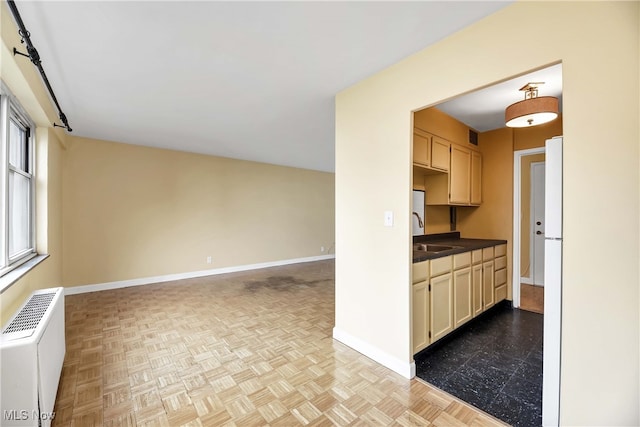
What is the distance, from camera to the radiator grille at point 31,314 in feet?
4.76

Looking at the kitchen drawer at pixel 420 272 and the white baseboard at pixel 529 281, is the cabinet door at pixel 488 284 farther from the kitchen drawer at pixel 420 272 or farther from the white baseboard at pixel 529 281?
the white baseboard at pixel 529 281

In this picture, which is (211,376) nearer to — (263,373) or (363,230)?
(263,373)

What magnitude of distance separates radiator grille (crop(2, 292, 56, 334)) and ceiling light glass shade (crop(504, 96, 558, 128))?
12.2 feet

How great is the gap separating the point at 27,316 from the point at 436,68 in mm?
3038

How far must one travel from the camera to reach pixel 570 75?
1.26 m

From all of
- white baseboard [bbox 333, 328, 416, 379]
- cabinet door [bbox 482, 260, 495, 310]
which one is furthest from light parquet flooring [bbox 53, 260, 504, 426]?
cabinet door [bbox 482, 260, 495, 310]

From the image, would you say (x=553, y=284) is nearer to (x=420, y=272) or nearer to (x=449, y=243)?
(x=420, y=272)

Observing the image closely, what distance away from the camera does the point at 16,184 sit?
238cm

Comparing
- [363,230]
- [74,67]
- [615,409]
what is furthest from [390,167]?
[74,67]

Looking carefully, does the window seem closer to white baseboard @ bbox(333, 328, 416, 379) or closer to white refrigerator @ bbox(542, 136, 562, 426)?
white baseboard @ bbox(333, 328, 416, 379)

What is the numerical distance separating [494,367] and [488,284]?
1197 millimetres

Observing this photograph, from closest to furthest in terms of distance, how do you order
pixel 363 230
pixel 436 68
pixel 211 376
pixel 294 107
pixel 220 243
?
pixel 436 68 → pixel 211 376 → pixel 363 230 → pixel 294 107 → pixel 220 243

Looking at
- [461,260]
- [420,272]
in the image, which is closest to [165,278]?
[420,272]

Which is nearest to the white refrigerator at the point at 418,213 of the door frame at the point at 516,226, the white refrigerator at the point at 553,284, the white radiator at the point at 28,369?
the door frame at the point at 516,226
